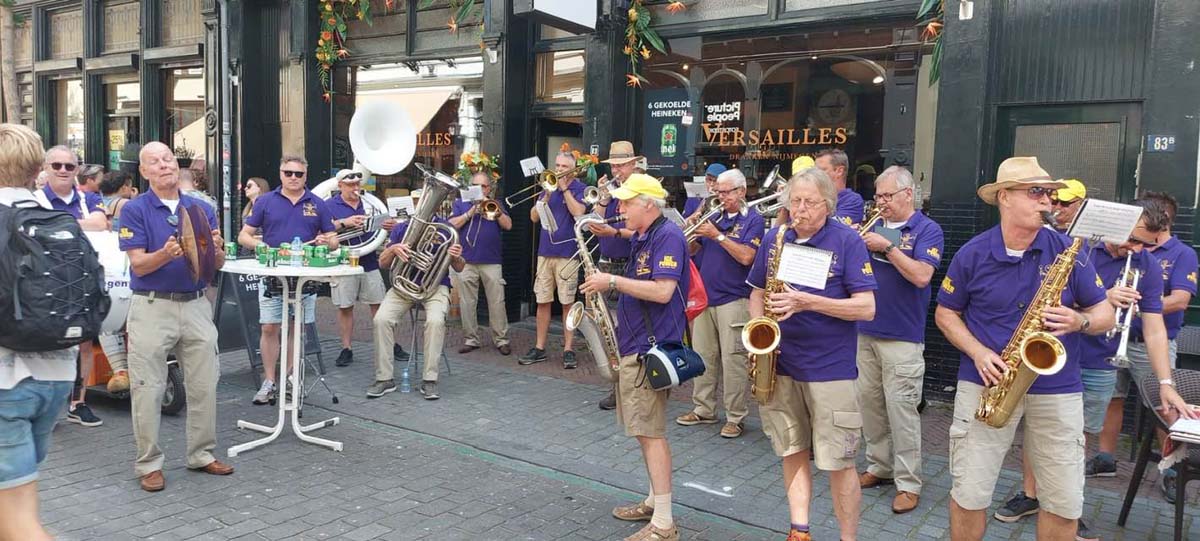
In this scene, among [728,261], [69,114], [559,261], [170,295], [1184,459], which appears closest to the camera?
[1184,459]

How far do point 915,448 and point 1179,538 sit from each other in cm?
131

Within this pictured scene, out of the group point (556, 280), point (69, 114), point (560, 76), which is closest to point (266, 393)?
point (556, 280)

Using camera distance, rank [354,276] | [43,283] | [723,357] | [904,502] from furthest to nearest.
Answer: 1. [354,276]
2. [723,357]
3. [904,502]
4. [43,283]

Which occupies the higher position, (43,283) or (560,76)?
(560,76)

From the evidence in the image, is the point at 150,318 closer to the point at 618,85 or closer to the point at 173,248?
the point at 173,248

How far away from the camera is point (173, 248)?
4.62 m

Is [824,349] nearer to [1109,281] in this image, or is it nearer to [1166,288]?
[1109,281]

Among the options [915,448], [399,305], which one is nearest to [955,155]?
[915,448]

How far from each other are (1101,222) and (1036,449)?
1000 mm

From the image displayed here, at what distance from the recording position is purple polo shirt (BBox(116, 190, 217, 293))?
186 inches

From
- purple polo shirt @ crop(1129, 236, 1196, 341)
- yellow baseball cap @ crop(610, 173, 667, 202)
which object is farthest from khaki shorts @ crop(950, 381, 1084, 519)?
purple polo shirt @ crop(1129, 236, 1196, 341)

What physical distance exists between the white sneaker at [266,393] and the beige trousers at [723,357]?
3493mm

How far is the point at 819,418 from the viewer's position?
12.8 ft

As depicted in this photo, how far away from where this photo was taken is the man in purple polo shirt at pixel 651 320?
13.8ft
